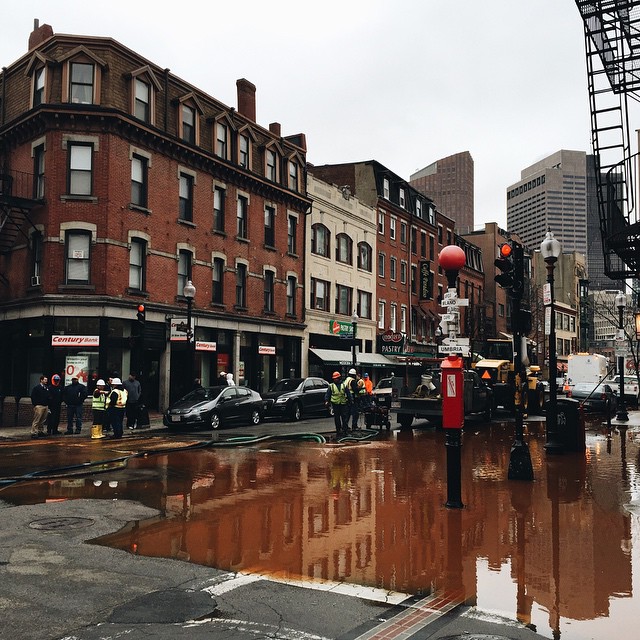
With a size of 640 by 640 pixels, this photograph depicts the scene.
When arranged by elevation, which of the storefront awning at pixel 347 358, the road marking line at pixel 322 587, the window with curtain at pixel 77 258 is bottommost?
the road marking line at pixel 322 587

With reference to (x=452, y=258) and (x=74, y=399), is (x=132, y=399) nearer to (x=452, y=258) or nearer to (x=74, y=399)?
(x=74, y=399)

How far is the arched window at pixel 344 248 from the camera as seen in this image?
44959 mm

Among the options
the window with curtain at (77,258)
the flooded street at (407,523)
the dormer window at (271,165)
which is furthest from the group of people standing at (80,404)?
the dormer window at (271,165)

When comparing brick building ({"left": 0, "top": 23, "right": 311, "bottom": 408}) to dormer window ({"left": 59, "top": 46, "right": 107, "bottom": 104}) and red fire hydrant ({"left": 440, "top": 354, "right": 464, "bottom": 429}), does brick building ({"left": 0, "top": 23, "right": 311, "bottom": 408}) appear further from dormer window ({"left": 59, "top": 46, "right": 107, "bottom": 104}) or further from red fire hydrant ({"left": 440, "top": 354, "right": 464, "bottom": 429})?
red fire hydrant ({"left": 440, "top": 354, "right": 464, "bottom": 429})

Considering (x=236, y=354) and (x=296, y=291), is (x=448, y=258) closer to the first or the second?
(x=236, y=354)

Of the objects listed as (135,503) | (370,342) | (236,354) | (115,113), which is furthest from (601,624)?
(370,342)

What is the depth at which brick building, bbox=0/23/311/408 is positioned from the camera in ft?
88.0

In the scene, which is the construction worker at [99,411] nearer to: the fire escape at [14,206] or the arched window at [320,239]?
the fire escape at [14,206]

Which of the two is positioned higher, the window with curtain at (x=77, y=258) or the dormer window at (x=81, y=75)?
the dormer window at (x=81, y=75)

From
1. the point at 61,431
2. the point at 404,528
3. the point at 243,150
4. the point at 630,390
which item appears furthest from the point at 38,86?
the point at 630,390

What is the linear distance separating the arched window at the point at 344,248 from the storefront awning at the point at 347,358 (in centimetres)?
621

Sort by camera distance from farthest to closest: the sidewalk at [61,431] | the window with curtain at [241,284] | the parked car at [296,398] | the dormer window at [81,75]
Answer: the window with curtain at [241,284] → the parked car at [296,398] → the dormer window at [81,75] → the sidewalk at [61,431]

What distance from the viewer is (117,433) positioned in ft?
68.0

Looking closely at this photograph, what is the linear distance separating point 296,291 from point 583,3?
1220 inches
